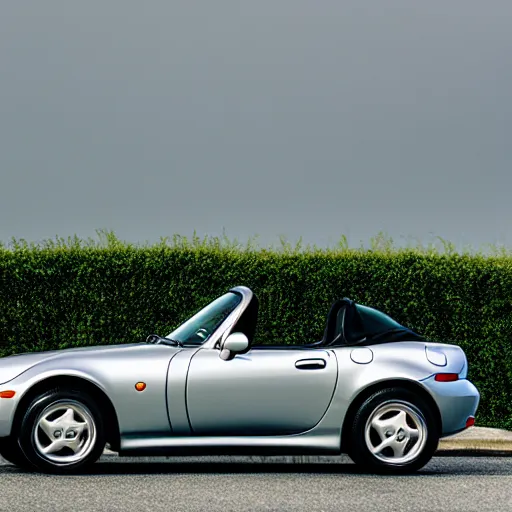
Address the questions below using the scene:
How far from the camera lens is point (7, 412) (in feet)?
27.5

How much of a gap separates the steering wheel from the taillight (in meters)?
1.99

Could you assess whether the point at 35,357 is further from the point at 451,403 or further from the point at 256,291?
the point at 256,291

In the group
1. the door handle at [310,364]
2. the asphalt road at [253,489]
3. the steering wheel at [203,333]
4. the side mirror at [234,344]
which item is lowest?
the asphalt road at [253,489]

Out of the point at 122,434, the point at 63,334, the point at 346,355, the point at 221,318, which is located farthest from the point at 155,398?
the point at 63,334

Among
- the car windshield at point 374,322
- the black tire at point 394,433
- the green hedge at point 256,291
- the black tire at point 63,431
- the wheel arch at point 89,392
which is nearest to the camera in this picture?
the black tire at point 63,431

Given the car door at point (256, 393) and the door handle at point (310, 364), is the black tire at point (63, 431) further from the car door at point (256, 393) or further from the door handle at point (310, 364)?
the door handle at point (310, 364)

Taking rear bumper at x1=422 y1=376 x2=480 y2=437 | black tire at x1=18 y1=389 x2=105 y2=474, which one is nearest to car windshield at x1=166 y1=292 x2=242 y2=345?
black tire at x1=18 y1=389 x2=105 y2=474

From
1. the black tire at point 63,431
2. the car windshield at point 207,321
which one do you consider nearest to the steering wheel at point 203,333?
the car windshield at point 207,321

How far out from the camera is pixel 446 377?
8.87m

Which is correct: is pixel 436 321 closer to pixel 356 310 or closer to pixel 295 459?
pixel 295 459

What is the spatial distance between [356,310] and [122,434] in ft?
7.74

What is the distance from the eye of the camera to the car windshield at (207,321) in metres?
8.98

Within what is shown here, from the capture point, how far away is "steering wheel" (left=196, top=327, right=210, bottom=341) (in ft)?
29.4

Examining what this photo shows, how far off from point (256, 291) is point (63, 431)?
6.70 meters
